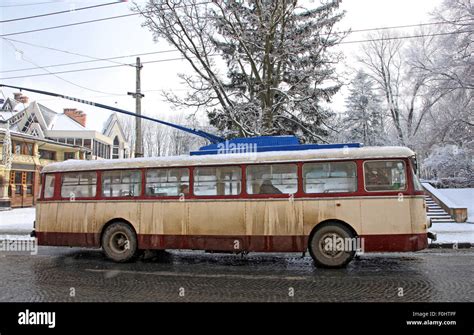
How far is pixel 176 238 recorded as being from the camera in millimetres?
9070

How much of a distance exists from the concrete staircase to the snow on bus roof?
8561mm

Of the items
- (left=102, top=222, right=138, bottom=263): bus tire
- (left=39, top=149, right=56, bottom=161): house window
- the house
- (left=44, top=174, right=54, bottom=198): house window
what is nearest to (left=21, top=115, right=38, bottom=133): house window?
the house

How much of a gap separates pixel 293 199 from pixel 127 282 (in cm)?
395

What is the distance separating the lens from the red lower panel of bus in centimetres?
792

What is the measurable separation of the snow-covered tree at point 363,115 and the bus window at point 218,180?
2738cm

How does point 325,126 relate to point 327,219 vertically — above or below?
above

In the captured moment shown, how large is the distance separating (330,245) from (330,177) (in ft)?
4.99

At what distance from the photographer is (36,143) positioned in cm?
3138

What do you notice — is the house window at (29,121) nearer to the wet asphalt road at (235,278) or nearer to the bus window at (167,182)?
the wet asphalt road at (235,278)

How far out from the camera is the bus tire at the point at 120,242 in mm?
9375

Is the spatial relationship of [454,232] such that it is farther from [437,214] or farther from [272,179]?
[272,179]

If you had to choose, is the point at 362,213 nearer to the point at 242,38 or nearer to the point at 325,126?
the point at 242,38

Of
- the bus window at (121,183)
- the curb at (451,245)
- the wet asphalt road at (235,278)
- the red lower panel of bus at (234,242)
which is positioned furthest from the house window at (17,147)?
the curb at (451,245)

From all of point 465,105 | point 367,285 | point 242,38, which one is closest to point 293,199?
point 367,285
